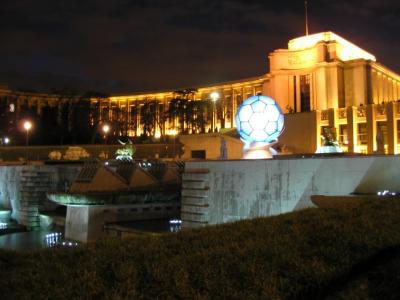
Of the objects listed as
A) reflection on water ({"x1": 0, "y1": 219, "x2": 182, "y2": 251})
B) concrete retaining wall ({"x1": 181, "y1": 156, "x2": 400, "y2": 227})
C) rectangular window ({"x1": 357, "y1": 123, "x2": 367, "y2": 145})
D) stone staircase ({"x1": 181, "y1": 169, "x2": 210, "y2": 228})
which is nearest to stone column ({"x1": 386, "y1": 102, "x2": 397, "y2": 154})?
Answer: rectangular window ({"x1": 357, "y1": 123, "x2": 367, "y2": 145})

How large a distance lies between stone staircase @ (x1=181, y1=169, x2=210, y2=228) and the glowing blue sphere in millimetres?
3090

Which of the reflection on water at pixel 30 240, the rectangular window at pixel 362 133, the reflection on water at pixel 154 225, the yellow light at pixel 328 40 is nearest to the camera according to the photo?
the reflection on water at pixel 154 225

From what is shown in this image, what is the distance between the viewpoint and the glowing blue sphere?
700 inches

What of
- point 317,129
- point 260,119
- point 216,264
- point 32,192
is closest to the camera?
point 216,264

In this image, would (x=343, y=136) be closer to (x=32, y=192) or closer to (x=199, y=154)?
(x=199, y=154)

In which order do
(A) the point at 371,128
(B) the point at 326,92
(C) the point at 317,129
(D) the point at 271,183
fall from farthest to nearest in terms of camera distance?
(B) the point at 326,92, (C) the point at 317,129, (A) the point at 371,128, (D) the point at 271,183

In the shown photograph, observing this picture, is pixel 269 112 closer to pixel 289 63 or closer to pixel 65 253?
pixel 65 253

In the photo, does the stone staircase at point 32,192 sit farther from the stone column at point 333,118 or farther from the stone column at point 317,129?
the stone column at point 333,118

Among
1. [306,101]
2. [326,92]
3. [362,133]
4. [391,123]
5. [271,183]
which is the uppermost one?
[326,92]

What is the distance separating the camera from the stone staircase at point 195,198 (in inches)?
628

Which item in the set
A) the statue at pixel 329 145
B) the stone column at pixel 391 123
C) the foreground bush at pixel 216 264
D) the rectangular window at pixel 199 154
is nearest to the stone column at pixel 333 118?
the stone column at pixel 391 123

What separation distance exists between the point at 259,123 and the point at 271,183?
13.5 feet

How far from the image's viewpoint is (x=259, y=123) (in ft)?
58.7

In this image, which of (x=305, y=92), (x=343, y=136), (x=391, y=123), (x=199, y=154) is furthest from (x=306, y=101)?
(x=391, y=123)
